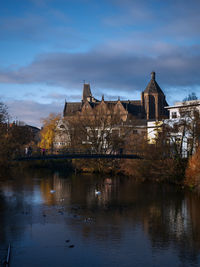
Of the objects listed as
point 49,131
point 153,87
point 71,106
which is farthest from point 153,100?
point 49,131

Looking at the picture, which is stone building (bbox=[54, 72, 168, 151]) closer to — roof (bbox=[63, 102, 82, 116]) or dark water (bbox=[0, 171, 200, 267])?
roof (bbox=[63, 102, 82, 116])

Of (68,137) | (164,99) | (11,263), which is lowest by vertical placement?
(11,263)

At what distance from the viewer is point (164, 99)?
134 m

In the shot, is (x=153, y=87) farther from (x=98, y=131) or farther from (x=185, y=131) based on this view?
(x=185, y=131)

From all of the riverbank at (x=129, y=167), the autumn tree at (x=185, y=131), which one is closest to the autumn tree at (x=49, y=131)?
the riverbank at (x=129, y=167)

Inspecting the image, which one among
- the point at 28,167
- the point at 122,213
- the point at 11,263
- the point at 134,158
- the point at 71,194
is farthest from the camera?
the point at 28,167

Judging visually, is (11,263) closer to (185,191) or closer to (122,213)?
(122,213)

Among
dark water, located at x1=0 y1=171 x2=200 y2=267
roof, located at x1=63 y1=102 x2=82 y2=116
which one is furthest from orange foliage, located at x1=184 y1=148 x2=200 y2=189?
roof, located at x1=63 y1=102 x2=82 y2=116

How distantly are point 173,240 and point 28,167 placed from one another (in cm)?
5393

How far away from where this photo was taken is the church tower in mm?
128875

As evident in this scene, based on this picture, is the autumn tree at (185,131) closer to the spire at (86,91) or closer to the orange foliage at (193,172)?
the orange foliage at (193,172)

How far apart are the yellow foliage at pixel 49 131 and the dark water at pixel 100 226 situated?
35731 millimetres

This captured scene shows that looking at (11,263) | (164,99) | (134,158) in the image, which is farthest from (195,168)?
(164,99)

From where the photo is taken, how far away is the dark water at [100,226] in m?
22.1
